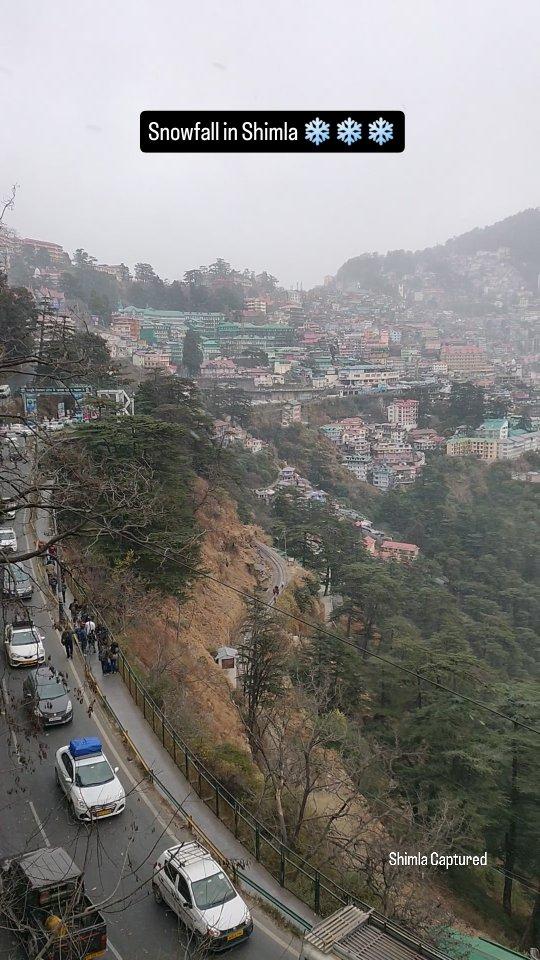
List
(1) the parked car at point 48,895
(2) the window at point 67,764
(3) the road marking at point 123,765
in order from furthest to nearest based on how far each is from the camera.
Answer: (2) the window at point 67,764 < (3) the road marking at point 123,765 < (1) the parked car at point 48,895

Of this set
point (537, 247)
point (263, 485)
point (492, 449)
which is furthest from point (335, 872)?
point (537, 247)

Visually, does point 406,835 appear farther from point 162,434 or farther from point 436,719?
point 162,434

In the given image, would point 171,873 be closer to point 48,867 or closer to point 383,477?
point 48,867

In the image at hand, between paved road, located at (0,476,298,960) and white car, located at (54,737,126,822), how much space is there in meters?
0.18

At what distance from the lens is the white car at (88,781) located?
7.53 meters

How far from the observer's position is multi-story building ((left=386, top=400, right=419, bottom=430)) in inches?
2694

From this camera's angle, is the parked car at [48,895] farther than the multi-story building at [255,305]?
No

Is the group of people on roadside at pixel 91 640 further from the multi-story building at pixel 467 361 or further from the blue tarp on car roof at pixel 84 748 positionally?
the multi-story building at pixel 467 361

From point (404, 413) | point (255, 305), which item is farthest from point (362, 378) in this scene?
point (255, 305)

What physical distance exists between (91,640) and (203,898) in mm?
6458

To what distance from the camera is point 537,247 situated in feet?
629

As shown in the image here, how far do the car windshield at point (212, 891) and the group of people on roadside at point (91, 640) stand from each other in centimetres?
545

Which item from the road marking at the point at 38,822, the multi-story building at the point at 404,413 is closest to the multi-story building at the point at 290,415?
the multi-story building at the point at 404,413

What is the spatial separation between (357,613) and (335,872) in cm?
1570
